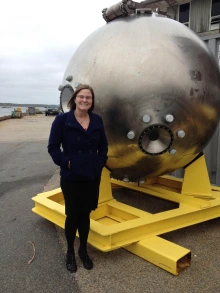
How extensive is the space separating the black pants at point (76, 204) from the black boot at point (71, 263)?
47 mm

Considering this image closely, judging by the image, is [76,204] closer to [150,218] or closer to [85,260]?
[85,260]

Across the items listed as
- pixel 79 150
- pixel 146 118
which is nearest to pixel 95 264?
pixel 79 150

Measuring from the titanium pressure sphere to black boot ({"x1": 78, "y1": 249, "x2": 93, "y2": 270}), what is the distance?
101cm

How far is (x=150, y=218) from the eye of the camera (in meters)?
3.28

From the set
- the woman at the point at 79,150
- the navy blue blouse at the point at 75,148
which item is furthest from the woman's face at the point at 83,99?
the navy blue blouse at the point at 75,148

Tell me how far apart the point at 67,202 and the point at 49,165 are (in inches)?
210

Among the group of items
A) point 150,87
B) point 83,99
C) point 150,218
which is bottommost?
point 150,218

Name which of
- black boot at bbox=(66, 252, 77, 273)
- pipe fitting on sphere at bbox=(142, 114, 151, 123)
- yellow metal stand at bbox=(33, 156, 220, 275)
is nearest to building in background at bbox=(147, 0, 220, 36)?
yellow metal stand at bbox=(33, 156, 220, 275)

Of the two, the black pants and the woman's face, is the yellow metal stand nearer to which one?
the black pants

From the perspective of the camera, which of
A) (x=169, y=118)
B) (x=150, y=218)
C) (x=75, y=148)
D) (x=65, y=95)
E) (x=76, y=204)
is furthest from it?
(x=65, y=95)

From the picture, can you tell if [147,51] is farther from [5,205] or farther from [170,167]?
[5,205]

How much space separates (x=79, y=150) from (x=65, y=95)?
3.43 feet

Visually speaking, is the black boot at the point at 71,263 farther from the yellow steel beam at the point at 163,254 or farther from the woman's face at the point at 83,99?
the woman's face at the point at 83,99

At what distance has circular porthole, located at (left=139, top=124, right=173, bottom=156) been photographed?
2.87 metres
